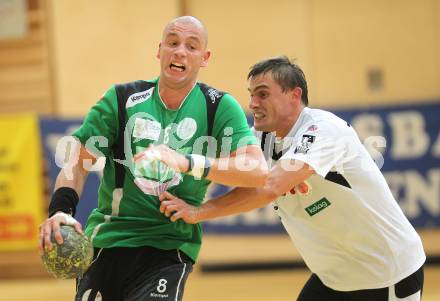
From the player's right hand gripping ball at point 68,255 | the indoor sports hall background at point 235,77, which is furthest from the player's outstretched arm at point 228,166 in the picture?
the indoor sports hall background at point 235,77

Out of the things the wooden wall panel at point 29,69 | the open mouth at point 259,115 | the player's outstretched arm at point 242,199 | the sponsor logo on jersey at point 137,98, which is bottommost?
the wooden wall panel at point 29,69

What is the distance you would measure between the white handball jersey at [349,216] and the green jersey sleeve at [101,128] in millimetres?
1115

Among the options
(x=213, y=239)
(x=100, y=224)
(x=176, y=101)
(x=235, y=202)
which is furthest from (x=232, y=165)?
(x=213, y=239)

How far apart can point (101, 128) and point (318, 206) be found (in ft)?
4.98

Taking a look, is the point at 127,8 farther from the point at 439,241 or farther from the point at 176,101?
the point at 176,101

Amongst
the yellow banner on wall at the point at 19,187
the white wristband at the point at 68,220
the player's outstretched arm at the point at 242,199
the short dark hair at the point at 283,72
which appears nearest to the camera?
the white wristband at the point at 68,220

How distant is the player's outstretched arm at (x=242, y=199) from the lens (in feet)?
14.1

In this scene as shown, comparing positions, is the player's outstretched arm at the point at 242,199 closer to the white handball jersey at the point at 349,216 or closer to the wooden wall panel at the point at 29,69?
the white handball jersey at the point at 349,216

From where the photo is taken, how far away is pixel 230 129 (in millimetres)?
4492

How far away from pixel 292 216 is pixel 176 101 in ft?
3.84

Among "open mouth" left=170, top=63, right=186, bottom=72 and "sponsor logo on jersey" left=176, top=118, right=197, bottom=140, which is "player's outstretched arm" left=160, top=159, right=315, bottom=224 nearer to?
"sponsor logo on jersey" left=176, top=118, right=197, bottom=140

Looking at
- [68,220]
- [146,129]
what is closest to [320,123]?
[146,129]

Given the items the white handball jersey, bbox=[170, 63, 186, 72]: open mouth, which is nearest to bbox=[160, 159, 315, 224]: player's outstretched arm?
the white handball jersey

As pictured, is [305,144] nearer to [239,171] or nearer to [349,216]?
[349,216]
